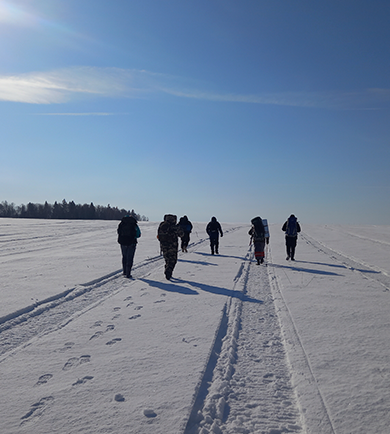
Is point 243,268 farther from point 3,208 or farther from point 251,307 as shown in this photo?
point 3,208

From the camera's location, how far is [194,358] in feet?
13.6

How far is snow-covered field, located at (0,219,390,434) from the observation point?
9.80 ft

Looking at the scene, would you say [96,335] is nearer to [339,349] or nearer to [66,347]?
[66,347]

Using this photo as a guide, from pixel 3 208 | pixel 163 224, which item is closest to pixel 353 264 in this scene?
pixel 163 224

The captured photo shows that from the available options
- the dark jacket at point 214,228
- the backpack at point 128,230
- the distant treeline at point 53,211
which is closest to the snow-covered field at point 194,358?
the backpack at point 128,230

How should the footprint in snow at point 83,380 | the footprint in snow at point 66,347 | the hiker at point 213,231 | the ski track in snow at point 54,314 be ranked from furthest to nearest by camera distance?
the hiker at point 213,231 < the ski track in snow at point 54,314 < the footprint in snow at point 66,347 < the footprint in snow at point 83,380

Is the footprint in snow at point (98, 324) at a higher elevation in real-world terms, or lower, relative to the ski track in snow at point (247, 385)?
lower

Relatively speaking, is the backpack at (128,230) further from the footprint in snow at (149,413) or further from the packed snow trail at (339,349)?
the footprint in snow at (149,413)

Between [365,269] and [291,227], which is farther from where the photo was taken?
[291,227]

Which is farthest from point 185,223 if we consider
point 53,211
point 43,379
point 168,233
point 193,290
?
point 53,211

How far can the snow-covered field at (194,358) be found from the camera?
2.99m

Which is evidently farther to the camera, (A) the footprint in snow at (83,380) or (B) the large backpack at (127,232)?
(B) the large backpack at (127,232)

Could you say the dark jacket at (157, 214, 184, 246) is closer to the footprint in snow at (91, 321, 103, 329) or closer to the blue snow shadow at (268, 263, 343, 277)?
the footprint in snow at (91, 321, 103, 329)

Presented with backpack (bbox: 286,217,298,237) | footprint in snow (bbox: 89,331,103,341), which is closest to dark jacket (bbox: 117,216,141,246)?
footprint in snow (bbox: 89,331,103,341)
